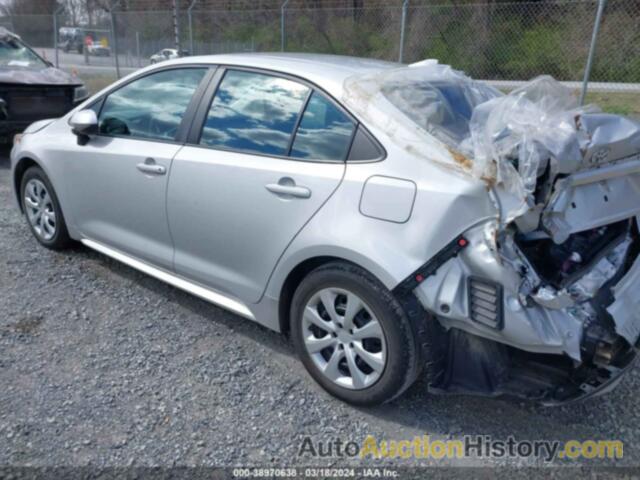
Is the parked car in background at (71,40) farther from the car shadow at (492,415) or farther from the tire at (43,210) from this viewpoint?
the car shadow at (492,415)

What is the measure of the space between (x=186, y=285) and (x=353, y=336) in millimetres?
1260

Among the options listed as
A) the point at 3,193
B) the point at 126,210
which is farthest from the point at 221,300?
the point at 3,193

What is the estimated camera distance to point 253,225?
2.95 metres

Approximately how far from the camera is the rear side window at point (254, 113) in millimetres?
2963

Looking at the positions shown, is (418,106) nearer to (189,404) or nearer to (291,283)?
(291,283)

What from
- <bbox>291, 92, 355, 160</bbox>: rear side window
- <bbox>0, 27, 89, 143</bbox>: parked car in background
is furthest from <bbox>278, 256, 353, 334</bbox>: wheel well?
<bbox>0, 27, 89, 143</bbox>: parked car in background

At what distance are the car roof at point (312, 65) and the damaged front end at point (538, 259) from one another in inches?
11.7

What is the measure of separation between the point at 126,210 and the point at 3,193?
11.4 ft

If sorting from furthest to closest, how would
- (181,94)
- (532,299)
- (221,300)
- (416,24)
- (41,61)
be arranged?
(416,24), (41,61), (181,94), (221,300), (532,299)

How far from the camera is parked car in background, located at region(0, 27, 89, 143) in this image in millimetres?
7266

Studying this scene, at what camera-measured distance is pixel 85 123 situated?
12.3 feet

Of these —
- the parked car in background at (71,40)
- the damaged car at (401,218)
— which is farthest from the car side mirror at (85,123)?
the parked car in background at (71,40)

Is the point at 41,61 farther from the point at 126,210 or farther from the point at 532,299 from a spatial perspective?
the point at 532,299

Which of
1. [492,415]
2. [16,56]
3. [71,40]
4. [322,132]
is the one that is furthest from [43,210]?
[71,40]
